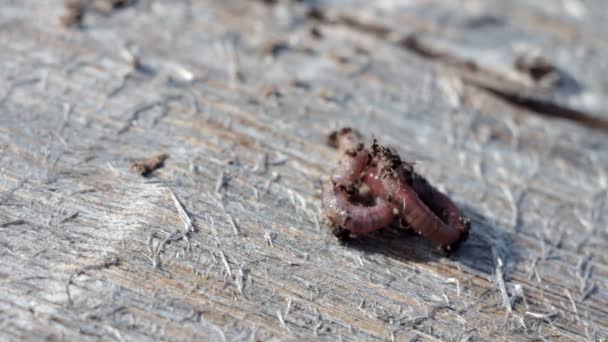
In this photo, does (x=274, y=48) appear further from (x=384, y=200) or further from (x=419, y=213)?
(x=419, y=213)

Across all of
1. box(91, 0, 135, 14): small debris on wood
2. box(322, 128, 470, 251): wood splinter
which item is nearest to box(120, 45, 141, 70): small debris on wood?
box(91, 0, 135, 14): small debris on wood

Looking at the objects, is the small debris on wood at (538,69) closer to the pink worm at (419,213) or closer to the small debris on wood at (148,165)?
the pink worm at (419,213)

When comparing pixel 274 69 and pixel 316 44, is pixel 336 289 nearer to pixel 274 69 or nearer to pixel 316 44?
pixel 274 69

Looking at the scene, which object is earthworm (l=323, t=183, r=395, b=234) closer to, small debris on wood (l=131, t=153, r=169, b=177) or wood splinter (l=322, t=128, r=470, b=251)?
wood splinter (l=322, t=128, r=470, b=251)

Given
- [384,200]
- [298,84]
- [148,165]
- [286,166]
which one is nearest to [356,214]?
[384,200]

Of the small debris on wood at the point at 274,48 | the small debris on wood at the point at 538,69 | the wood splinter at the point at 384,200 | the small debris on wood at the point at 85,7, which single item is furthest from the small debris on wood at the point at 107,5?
the small debris on wood at the point at 538,69

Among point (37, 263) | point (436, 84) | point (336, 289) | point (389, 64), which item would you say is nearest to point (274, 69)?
point (389, 64)
